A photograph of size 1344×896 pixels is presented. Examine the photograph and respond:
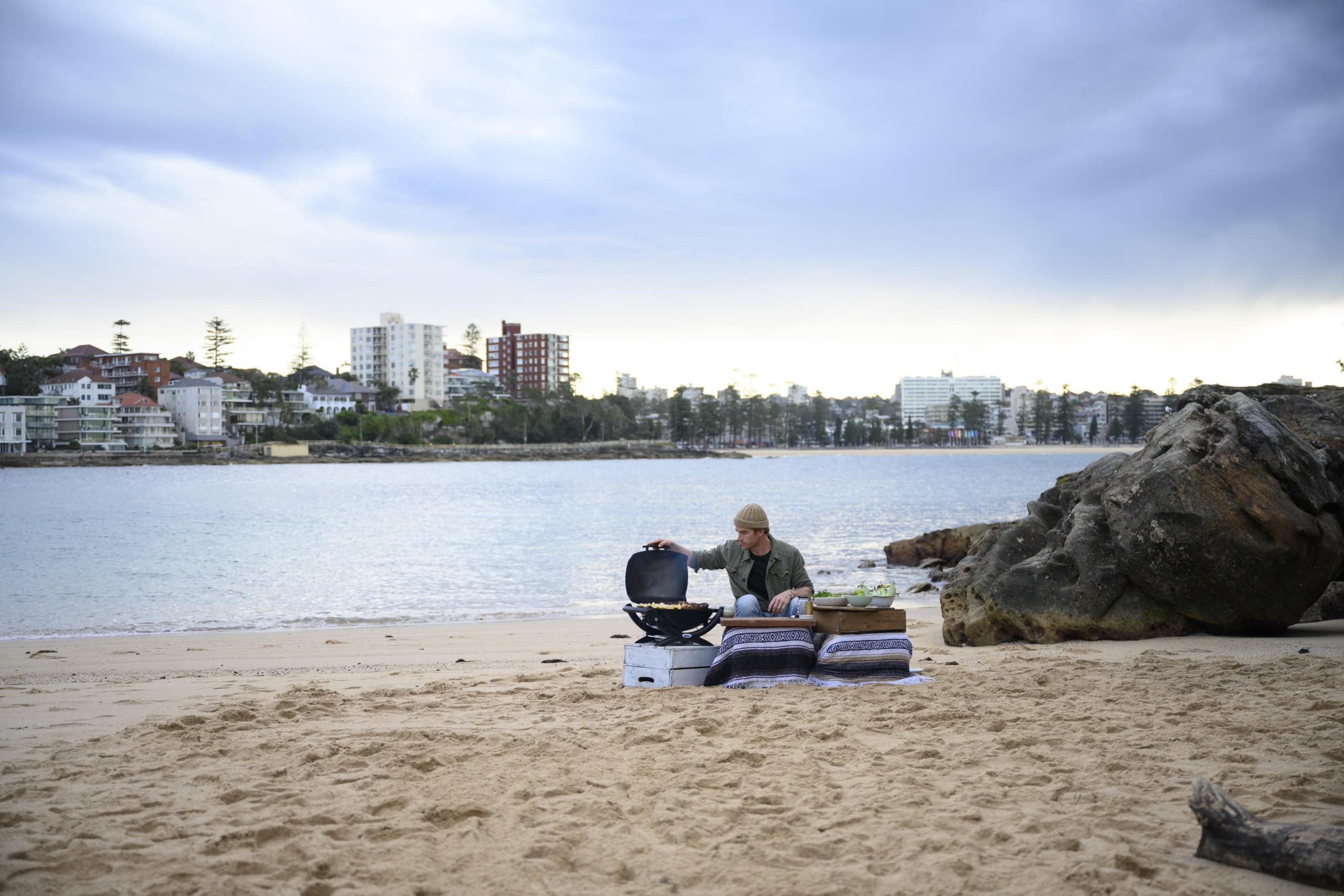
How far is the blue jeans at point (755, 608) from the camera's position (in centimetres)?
779

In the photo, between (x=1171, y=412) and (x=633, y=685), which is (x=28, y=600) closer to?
(x=633, y=685)

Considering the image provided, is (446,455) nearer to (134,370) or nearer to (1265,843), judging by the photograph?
(134,370)

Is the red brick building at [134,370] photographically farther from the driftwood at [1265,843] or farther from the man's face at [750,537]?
the driftwood at [1265,843]

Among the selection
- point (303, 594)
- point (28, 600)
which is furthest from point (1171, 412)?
point (28, 600)

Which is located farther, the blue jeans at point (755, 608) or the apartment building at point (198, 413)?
the apartment building at point (198, 413)

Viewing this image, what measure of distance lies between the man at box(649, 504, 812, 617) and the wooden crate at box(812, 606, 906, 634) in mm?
337

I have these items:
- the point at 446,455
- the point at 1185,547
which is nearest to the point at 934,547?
the point at 1185,547

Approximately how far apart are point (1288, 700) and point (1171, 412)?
5257 millimetres

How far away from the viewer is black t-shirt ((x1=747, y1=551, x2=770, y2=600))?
8.16 m

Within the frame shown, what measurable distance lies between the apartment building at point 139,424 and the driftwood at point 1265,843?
468 ft

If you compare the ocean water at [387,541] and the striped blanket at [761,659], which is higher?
the striped blanket at [761,659]

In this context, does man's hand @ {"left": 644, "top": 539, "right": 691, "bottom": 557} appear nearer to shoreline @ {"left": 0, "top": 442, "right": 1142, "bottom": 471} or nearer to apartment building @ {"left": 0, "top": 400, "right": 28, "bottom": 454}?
shoreline @ {"left": 0, "top": 442, "right": 1142, "bottom": 471}

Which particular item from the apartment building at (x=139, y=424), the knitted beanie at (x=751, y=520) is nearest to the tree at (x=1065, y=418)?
the apartment building at (x=139, y=424)

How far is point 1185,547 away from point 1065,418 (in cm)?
19371
